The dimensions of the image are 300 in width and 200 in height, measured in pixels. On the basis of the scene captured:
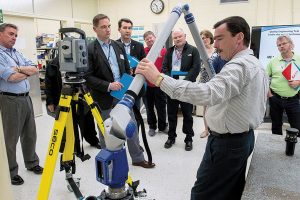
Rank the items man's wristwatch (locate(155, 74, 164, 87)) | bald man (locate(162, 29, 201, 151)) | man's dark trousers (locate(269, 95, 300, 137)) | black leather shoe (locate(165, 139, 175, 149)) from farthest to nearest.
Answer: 1. black leather shoe (locate(165, 139, 175, 149))
2. bald man (locate(162, 29, 201, 151))
3. man's dark trousers (locate(269, 95, 300, 137))
4. man's wristwatch (locate(155, 74, 164, 87))

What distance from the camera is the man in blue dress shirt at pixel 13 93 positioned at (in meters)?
2.39

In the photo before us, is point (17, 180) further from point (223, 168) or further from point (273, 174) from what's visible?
point (273, 174)

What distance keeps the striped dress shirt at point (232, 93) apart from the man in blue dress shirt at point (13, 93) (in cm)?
179

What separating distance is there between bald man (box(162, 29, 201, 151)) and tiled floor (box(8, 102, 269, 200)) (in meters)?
0.17

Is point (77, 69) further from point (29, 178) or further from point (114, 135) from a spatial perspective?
point (29, 178)

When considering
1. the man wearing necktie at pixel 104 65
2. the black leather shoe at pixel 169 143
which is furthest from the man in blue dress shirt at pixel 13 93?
the black leather shoe at pixel 169 143

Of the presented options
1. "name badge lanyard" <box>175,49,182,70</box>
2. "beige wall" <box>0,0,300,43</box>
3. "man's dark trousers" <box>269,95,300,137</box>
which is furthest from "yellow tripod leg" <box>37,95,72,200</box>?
"beige wall" <box>0,0,300,43</box>

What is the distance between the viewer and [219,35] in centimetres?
133

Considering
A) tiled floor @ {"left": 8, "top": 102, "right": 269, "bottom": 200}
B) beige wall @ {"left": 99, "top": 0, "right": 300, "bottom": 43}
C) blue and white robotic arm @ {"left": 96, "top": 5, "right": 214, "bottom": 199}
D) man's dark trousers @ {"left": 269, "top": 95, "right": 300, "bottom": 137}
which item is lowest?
tiled floor @ {"left": 8, "top": 102, "right": 269, "bottom": 200}

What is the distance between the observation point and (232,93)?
3.90 feet

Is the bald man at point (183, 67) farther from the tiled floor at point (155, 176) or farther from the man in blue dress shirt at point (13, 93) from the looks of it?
the man in blue dress shirt at point (13, 93)

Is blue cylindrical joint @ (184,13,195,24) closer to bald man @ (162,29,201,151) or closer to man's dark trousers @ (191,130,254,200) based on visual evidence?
man's dark trousers @ (191,130,254,200)

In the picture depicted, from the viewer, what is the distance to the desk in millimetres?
1234

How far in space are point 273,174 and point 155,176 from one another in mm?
1385
